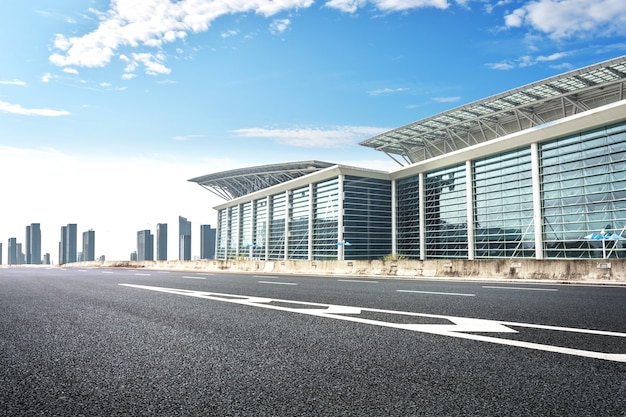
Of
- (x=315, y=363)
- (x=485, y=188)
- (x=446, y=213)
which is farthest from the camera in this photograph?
(x=446, y=213)

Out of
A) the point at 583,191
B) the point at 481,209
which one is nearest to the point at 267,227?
the point at 481,209

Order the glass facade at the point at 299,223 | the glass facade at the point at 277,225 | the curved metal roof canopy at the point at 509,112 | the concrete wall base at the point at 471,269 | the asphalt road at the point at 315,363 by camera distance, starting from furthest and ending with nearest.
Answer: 1. the glass facade at the point at 277,225
2. the glass facade at the point at 299,223
3. the curved metal roof canopy at the point at 509,112
4. the concrete wall base at the point at 471,269
5. the asphalt road at the point at 315,363

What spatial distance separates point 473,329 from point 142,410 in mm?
3731

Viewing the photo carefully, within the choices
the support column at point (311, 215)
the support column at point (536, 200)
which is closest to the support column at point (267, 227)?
the support column at point (311, 215)

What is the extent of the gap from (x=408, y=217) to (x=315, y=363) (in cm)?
6676

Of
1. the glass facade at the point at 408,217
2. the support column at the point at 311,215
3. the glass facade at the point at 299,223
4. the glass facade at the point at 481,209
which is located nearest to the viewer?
the glass facade at the point at 481,209

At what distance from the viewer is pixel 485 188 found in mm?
54969

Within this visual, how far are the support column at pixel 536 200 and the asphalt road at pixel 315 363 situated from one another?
4429 cm

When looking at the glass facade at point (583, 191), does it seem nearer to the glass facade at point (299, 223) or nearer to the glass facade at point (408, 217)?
the glass facade at point (408, 217)

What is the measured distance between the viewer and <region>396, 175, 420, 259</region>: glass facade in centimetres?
6744

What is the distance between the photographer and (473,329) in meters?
5.05

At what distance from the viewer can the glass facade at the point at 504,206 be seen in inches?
1928

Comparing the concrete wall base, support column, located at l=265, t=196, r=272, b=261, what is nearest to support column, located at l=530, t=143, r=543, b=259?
the concrete wall base

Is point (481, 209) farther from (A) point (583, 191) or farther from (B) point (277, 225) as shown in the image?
(B) point (277, 225)
